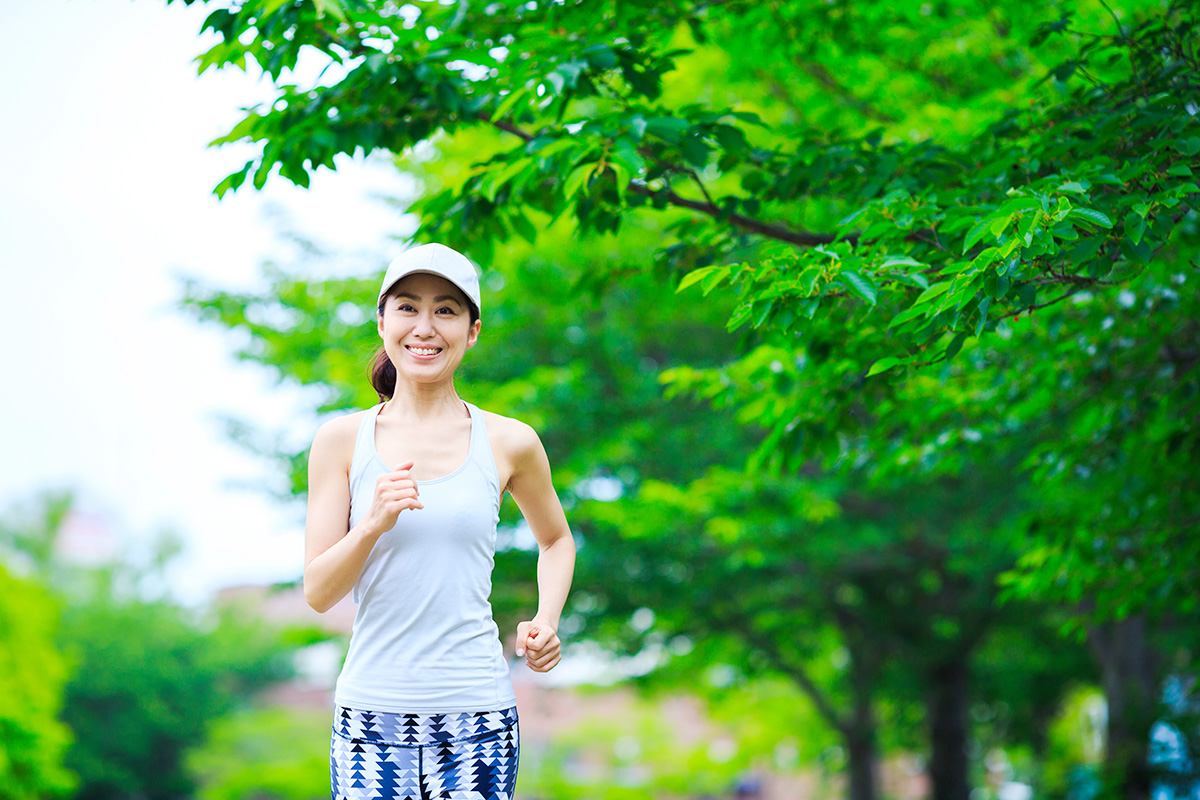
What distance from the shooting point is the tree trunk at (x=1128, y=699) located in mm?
10672

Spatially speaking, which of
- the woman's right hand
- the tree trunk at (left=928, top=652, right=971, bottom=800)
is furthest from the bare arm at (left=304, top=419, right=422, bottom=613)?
the tree trunk at (left=928, top=652, right=971, bottom=800)

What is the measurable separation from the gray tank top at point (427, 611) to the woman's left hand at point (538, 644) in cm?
9

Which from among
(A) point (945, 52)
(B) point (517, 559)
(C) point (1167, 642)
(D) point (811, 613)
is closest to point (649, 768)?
(D) point (811, 613)

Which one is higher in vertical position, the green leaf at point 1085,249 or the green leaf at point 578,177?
the green leaf at point 578,177

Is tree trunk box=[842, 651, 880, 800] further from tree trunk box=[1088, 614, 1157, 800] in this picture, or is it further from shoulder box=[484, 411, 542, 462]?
shoulder box=[484, 411, 542, 462]

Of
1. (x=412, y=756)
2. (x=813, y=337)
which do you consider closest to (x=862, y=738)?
(x=813, y=337)

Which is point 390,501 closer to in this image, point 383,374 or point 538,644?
point 538,644

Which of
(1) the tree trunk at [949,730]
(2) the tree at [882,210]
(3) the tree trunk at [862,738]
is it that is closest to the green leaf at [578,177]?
(2) the tree at [882,210]

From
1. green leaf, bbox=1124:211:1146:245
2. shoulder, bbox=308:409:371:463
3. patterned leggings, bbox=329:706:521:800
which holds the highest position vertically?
green leaf, bbox=1124:211:1146:245

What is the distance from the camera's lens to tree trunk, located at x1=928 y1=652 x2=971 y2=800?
14.7m

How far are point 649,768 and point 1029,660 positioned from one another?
1770 cm

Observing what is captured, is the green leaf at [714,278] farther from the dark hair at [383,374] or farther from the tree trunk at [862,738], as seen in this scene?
the tree trunk at [862,738]

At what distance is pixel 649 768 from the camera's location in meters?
33.8

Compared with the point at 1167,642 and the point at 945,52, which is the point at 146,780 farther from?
the point at 945,52
